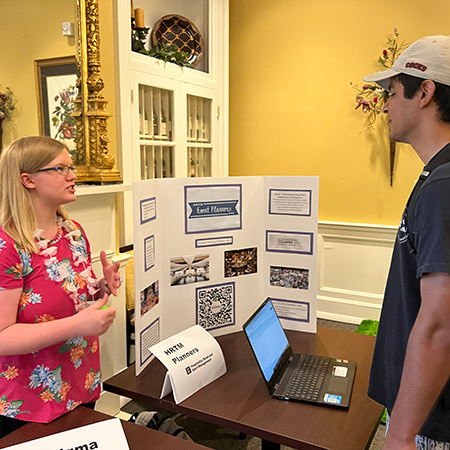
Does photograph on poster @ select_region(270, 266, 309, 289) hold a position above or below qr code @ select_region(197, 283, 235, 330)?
above

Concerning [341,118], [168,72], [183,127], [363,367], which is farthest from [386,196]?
[363,367]

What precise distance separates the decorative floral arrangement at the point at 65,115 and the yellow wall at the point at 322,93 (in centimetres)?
222

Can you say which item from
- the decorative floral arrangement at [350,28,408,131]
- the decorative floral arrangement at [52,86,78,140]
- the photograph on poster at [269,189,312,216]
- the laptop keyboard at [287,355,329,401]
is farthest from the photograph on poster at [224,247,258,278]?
the decorative floral arrangement at [350,28,408,131]

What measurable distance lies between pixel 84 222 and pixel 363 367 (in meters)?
1.52

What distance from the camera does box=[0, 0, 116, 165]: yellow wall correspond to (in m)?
2.13

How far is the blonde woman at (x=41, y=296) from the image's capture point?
121cm

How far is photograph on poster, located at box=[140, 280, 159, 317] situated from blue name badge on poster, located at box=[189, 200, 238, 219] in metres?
0.32

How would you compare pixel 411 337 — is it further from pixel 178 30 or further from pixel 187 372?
pixel 178 30

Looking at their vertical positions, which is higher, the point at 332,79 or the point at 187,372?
the point at 332,79

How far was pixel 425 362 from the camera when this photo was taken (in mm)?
950

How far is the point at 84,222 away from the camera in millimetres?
2357

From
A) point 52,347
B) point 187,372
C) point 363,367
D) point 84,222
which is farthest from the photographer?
point 84,222

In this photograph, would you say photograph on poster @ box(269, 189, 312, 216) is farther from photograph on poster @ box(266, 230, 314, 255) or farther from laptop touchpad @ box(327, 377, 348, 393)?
laptop touchpad @ box(327, 377, 348, 393)

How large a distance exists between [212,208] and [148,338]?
1.90 feet
